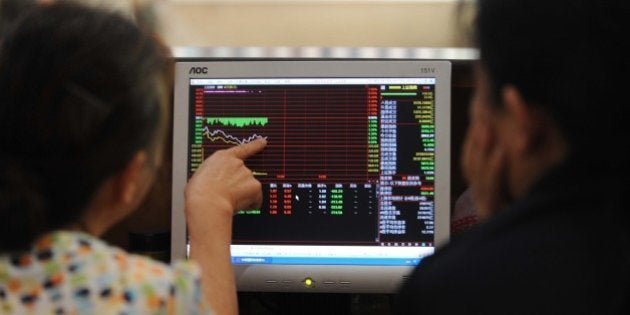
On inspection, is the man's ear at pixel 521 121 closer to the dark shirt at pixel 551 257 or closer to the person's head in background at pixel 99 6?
the dark shirt at pixel 551 257

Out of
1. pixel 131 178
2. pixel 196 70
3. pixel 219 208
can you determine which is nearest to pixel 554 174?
pixel 131 178

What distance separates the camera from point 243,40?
1451 millimetres

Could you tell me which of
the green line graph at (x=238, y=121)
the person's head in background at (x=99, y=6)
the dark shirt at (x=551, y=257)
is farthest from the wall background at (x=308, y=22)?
the dark shirt at (x=551, y=257)

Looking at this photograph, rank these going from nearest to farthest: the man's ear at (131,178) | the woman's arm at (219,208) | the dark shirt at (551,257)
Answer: the dark shirt at (551,257) < the man's ear at (131,178) < the woman's arm at (219,208)

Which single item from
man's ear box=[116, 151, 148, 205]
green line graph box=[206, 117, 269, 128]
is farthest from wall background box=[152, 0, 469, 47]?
man's ear box=[116, 151, 148, 205]

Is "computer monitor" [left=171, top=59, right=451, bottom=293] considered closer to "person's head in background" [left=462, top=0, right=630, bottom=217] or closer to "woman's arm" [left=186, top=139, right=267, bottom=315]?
"woman's arm" [left=186, top=139, right=267, bottom=315]

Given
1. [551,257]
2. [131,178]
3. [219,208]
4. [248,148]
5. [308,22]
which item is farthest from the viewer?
[308,22]

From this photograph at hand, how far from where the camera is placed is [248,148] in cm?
122

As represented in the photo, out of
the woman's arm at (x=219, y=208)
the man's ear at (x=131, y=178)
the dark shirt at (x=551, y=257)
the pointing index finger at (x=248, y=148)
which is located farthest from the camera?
the pointing index finger at (x=248, y=148)

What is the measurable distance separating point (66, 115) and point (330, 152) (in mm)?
609

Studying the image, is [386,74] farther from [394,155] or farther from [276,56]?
[276,56]

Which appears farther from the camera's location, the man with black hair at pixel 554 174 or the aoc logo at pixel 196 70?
the aoc logo at pixel 196 70

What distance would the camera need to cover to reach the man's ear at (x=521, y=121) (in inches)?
26.4

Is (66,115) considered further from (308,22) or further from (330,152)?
(308,22)
